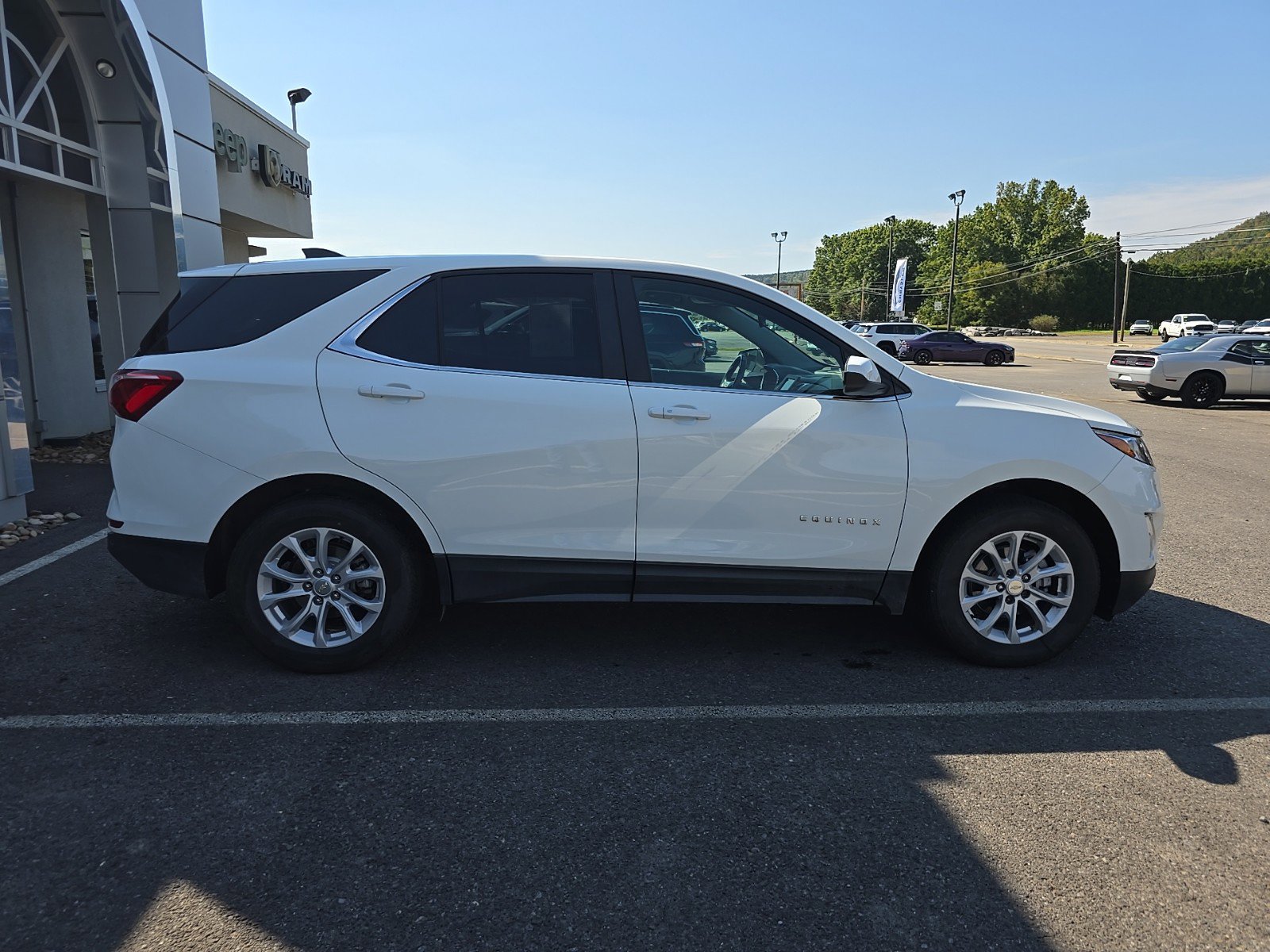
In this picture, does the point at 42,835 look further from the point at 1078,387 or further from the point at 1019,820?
the point at 1078,387

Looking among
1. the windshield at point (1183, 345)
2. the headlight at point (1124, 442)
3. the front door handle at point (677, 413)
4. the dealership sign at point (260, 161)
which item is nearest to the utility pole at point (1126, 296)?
the windshield at point (1183, 345)

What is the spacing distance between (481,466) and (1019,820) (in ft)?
7.99

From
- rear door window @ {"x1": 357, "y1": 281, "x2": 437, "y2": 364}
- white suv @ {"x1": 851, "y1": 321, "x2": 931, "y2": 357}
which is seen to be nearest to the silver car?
rear door window @ {"x1": 357, "y1": 281, "x2": 437, "y2": 364}

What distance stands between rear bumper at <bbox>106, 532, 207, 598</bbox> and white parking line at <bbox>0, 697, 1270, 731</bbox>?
24.0 inches

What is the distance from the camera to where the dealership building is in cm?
897

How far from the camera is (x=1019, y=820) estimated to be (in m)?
2.97

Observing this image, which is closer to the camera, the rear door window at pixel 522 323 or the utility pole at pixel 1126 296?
the rear door window at pixel 522 323

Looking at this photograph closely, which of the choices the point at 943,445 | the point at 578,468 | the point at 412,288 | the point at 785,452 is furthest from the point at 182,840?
the point at 943,445

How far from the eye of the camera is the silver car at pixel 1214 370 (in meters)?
Result: 18.1

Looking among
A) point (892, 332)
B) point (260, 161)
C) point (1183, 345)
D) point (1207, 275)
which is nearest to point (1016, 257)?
point (1207, 275)

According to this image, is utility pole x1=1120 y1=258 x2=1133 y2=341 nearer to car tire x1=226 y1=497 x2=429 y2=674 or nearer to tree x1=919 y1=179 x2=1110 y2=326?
tree x1=919 y1=179 x2=1110 y2=326

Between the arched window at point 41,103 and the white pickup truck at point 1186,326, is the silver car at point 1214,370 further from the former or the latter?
the white pickup truck at point 1186,326

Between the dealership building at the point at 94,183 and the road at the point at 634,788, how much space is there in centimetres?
576

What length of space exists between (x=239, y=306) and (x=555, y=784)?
8.34 ft
